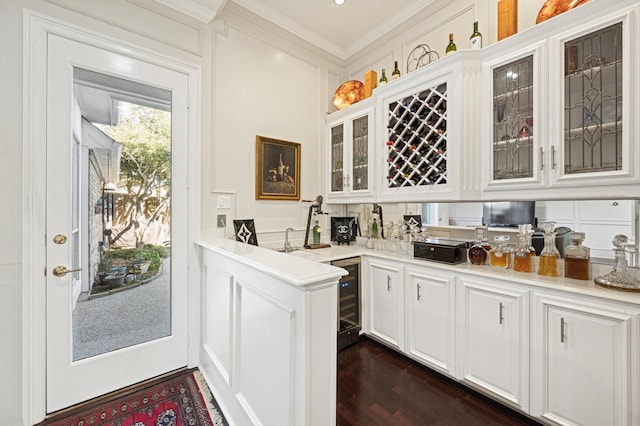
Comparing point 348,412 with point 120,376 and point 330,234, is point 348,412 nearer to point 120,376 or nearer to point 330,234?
point 120,376

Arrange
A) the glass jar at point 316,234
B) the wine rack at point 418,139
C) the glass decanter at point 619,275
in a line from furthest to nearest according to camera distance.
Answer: the glass jar at point 316,234 < the wine rack at point 418,139 < the glass decanter at point 619,275

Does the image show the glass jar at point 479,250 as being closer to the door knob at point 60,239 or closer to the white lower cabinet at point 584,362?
the white lower cabinet at point 584,362

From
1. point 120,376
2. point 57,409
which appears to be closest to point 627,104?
point 120,376

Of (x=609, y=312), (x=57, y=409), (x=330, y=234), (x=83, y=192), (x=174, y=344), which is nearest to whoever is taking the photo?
(x=609, y=312)

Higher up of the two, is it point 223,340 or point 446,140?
point 446,140

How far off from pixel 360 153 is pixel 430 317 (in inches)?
70.7

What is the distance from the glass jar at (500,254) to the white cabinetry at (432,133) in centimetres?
38

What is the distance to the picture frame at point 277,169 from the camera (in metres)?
2.75

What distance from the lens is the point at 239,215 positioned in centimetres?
262

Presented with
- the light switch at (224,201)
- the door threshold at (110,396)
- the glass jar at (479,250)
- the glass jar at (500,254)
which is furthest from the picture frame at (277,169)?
Answer: the glass jar at (500,254)

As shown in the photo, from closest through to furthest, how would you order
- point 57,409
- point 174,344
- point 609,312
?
point 609,312
point 57,409
point 174,344

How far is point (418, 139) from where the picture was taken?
2.39 metres

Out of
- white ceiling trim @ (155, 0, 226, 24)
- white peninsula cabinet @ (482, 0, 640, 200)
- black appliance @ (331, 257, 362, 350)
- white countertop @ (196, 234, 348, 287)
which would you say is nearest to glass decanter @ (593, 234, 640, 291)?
white peninsula cabinet @ (482, 0, 640, 200)

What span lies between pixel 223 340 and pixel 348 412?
0.96m
